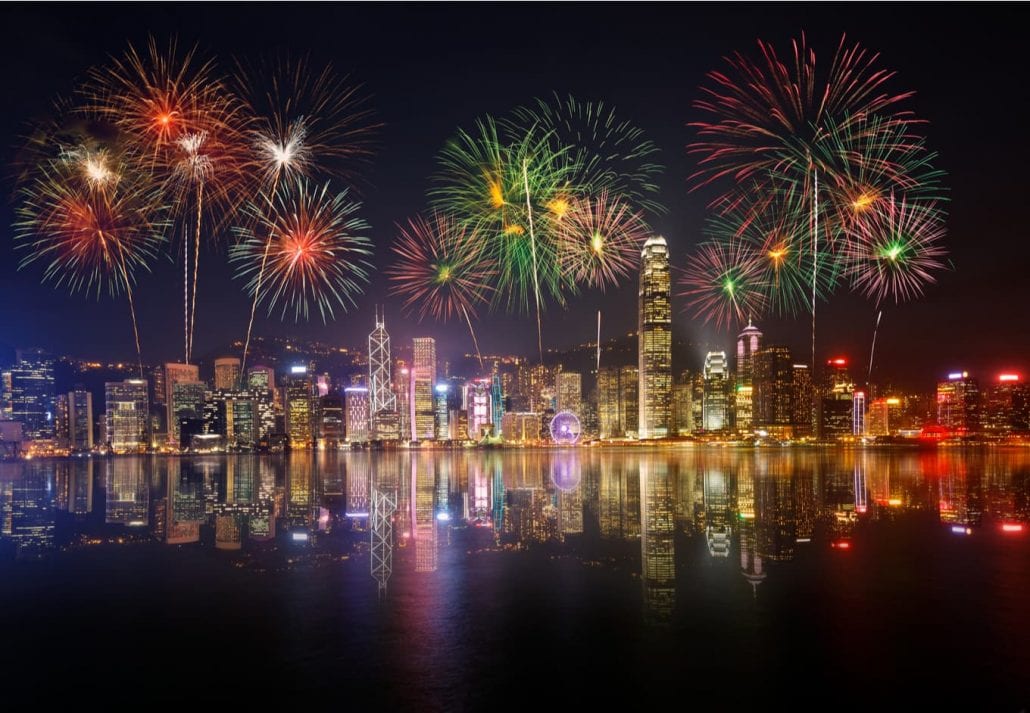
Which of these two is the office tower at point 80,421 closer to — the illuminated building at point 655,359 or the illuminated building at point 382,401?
the illuminated building at point 382,401

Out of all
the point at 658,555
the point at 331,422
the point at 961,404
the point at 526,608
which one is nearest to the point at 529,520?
the point at 658,555

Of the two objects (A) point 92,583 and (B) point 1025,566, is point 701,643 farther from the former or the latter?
(A) point 92,583

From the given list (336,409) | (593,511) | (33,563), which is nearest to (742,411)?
(336,409)

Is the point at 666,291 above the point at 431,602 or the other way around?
above

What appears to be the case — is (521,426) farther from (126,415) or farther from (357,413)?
(126,415)

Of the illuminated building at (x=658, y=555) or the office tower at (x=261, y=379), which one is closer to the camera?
the illuminated building at (x=658, y=555)

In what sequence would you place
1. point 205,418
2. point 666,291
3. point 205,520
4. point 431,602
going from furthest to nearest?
point 666,291 < point 205,418 < point 205,520 < point 431,602

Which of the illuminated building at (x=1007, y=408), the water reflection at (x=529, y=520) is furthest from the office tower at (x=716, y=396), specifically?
the water reflection at (x=529, y=520)
